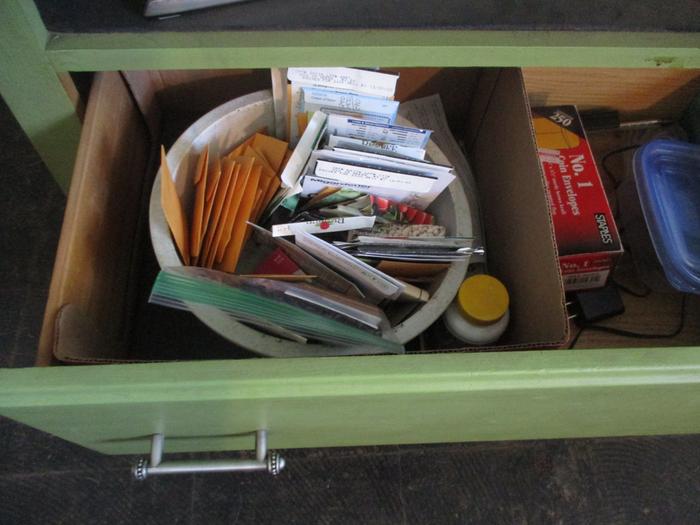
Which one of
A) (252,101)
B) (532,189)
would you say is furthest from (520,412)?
(252,101)

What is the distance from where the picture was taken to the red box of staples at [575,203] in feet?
2.49

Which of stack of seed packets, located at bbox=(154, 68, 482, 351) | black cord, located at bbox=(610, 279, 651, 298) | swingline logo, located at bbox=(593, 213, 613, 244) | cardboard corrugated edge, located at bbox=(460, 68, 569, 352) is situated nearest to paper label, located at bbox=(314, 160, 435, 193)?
stack of seed packets, located at bbox=(154, 68, 482, 351)

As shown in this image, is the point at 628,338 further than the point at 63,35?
Yes

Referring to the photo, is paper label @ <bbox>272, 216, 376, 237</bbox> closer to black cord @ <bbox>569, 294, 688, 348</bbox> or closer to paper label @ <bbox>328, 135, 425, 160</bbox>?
paper label @ <bbox>328, 135, 425, 160</bbox>

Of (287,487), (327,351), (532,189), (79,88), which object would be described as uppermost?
(79,88)

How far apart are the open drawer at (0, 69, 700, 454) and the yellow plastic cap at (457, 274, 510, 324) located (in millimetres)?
42

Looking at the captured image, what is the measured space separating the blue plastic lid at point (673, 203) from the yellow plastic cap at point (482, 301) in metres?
0.26

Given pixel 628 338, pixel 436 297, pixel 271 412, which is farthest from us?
pixel 628 338

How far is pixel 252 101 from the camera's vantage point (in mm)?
739

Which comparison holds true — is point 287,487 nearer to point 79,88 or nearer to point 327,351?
point 327,351

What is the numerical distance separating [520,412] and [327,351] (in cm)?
20

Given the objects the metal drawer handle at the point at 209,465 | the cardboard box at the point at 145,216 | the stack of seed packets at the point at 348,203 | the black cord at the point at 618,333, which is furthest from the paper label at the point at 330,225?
the black cord at the point at 618,333

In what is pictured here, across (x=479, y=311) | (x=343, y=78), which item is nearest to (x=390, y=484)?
(x=479, y=311)

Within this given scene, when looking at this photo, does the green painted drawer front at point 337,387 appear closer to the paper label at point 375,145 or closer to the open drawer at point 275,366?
the open drawer at point 275,366
